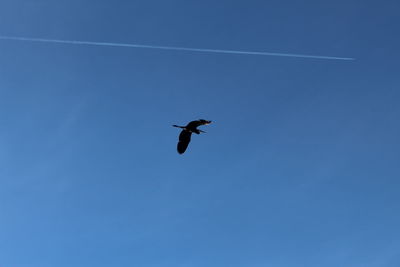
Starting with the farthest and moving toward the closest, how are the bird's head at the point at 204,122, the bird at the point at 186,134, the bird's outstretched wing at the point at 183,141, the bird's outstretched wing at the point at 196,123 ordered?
the bird's outstretched wing at the point at 183,141 < the bird at the point at 186,134 < the bird's outstretched wing at the point at 196,123 < the bird's head at the point at 204,122

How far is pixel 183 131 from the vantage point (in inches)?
3376

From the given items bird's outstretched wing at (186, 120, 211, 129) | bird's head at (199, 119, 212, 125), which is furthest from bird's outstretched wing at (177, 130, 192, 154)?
bird's head at (199, 119, 212, 125)

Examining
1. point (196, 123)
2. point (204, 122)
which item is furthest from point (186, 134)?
point (204, 122)

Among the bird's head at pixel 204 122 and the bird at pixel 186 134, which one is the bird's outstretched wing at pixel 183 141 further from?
the bird's head at pixel 204 122

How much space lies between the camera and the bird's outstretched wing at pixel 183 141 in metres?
85.1

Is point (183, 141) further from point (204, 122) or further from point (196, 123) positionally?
point (204, 122)

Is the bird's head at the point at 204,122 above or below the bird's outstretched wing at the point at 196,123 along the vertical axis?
below

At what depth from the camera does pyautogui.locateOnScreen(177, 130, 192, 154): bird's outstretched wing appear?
85.1 metres

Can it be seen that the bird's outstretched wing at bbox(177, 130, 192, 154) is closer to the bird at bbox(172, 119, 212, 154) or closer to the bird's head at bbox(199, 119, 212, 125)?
the bird at bbox(172, 119, 212, 154)

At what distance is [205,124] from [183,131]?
4.10m

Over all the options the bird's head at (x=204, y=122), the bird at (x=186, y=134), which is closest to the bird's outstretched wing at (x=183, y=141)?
the bird at (x=186, y=134)

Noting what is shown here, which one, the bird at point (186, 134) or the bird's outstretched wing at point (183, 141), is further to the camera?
the bird's outstretched wing at point (183, 141)

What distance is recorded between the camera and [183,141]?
8544 cm

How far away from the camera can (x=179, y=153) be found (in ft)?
279
